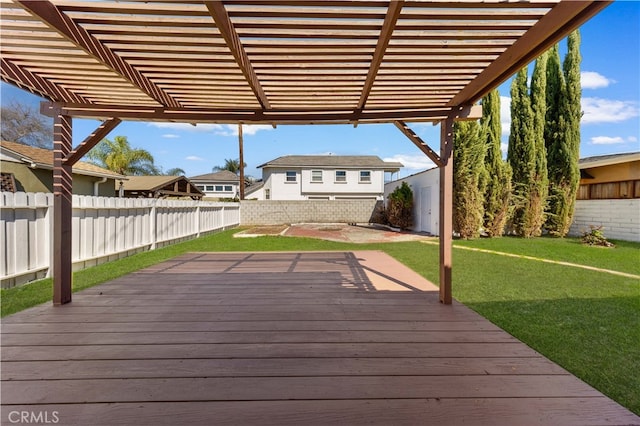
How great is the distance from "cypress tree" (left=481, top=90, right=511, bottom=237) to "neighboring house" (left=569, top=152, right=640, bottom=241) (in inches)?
135

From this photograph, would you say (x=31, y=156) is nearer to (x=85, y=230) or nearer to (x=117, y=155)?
(x=85, y=230)

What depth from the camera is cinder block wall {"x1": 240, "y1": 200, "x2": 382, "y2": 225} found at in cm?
2009

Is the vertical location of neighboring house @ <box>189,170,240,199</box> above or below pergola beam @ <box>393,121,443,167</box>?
above

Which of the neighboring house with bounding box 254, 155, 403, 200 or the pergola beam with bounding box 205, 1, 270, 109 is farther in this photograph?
the neighboring house with bounding box 254, 155, 403, 200

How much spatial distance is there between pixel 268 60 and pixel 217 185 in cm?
3562

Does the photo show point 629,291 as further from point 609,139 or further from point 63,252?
point 609,139

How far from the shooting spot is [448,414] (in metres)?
1.90

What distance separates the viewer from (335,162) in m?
26.5

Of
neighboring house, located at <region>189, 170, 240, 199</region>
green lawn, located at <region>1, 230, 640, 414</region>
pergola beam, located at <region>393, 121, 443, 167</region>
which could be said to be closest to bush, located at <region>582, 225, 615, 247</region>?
green lawn, located at <region>1, 230, 640, 414</region>

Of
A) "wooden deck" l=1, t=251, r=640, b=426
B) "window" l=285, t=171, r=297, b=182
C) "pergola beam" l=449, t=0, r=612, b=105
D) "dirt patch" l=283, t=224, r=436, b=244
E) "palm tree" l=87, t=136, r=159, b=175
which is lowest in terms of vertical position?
"wooden deck" l=1, t=251, r=640, b=426

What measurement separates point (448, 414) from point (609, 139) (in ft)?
165

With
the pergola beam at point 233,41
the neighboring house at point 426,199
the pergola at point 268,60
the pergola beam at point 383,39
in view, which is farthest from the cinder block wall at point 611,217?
the pergola beam at point 233,41

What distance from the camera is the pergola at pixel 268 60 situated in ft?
7.22

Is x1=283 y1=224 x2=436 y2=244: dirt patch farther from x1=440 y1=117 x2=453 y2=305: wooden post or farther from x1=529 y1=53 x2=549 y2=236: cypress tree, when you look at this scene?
x1=440 y1=117 x2=453 y2=305: wooden post
